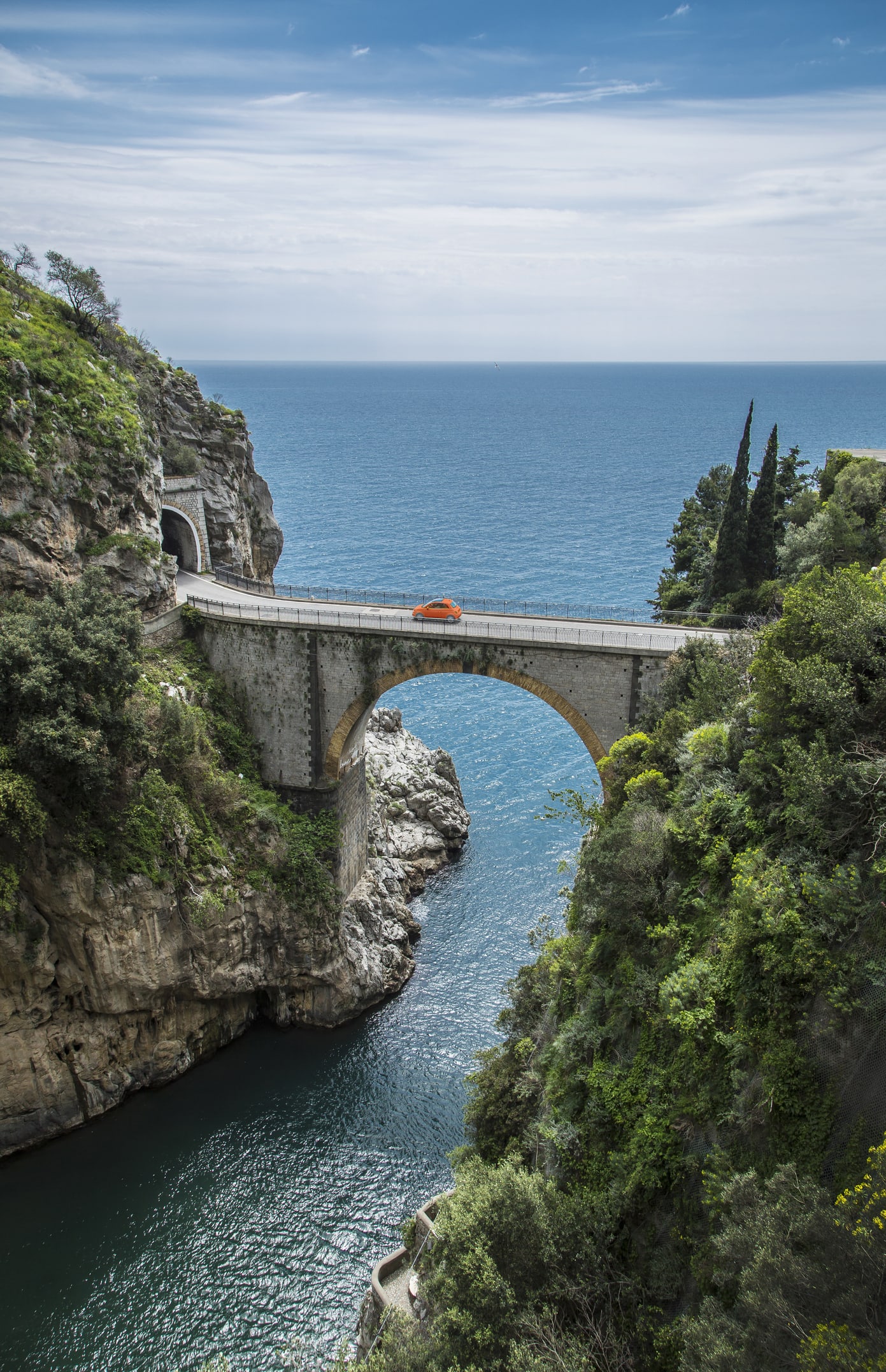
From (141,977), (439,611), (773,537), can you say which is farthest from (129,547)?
(773,537)

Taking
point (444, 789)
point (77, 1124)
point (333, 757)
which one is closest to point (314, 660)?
point (333, 757)

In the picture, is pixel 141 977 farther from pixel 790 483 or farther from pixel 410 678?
pixel 790 483

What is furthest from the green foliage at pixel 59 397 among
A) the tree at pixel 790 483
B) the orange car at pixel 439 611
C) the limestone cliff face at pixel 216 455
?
the tree at pixel 790 483

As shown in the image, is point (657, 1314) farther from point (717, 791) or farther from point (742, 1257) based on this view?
point (717, 791)

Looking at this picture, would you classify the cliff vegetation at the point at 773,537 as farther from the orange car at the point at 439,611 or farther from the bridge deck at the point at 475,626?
the orange car at the point at 439,611

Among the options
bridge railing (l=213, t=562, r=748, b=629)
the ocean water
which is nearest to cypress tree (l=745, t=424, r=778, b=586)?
bridge railing (l=213, t=562, r=748, b=629)

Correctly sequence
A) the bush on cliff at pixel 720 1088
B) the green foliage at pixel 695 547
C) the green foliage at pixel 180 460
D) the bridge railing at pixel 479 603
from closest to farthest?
1. the bush on cliff at pixel 720 1088
2. the bridge railing at pixel 479 603
3. the green foliage at pixel 180 460
4. the green foliage at pixel 695 547
